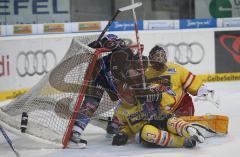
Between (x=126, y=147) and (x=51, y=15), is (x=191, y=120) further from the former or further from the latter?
(x=51, y=15)

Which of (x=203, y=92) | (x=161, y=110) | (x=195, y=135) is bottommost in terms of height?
(x=195, y=135)

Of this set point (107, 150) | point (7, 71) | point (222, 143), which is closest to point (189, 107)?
point (222, 143)

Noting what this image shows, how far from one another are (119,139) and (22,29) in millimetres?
3293

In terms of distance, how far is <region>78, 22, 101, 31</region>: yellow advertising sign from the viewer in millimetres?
7040

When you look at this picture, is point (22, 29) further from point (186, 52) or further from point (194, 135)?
point (194, 135)

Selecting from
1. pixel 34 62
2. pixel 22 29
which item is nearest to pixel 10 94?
pixel 34 62

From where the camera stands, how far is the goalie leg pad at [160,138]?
361 centimetres

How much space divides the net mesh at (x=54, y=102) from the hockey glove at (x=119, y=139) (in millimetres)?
217

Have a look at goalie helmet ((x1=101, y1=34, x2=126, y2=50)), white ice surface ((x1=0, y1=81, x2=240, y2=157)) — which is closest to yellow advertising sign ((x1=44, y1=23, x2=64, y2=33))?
white ice surface ((x1=0, y1=81, x2=240, y2=157))

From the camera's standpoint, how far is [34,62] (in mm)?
6625

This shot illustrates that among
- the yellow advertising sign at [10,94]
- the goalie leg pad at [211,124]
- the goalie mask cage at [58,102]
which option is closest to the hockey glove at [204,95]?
the goalie leg pad at [211,124]

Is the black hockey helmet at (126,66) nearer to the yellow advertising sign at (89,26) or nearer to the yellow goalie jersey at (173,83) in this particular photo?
the yellow goalie jersey at (173,83)

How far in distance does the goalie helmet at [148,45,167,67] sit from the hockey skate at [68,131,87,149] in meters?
0.70

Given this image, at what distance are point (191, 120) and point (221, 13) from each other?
4.74m
